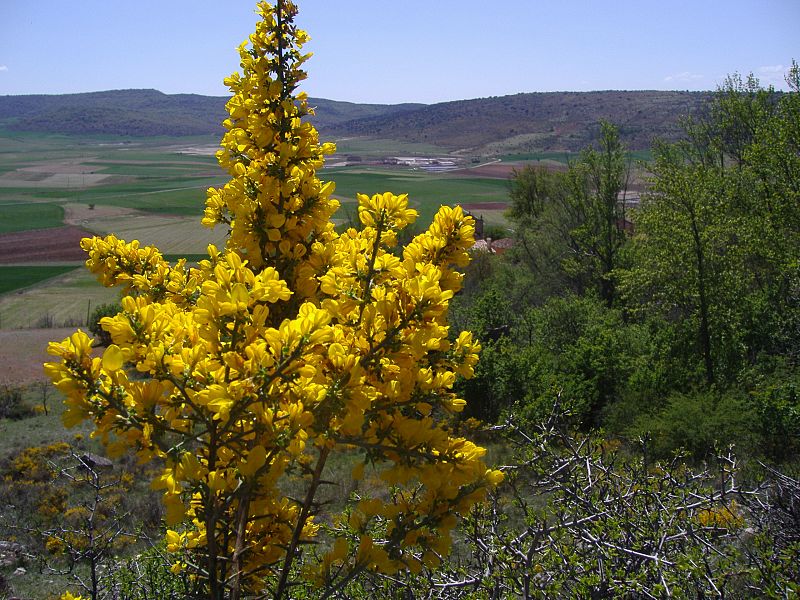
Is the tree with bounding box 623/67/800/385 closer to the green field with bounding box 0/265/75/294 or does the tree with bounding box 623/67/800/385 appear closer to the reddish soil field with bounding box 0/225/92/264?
the green field with bounding box 0/265/75/294

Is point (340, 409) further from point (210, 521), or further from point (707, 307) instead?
point (707, 307)

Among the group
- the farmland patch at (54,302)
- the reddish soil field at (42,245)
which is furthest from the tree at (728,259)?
the reddish soil field at (42,245)

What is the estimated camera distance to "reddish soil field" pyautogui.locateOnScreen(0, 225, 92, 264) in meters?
63.8

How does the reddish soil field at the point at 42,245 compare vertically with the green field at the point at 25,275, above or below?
above

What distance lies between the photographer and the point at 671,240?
15391mm

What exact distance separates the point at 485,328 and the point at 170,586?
49.4 ft

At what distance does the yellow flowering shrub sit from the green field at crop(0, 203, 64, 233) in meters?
88.8

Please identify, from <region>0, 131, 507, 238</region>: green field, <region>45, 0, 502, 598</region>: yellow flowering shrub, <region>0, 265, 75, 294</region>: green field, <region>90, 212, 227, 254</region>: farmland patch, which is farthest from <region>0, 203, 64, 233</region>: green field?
<region>45, 0, 502, 598</region>: yellow flowering shrub

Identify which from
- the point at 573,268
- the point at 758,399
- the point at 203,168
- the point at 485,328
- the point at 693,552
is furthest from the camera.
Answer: the point at 203,168

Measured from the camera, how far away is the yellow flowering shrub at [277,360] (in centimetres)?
201

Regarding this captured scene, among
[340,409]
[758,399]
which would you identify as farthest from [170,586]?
[758,399]

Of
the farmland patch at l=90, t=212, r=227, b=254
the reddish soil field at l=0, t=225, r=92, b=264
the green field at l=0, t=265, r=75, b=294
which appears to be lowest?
the green field at l=0, t=265, r=75, b=294

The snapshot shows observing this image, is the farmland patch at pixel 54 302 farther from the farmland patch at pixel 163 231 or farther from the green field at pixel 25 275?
the farmland patch at pixel 163 231

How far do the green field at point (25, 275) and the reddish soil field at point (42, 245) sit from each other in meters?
3.91
